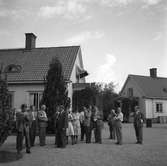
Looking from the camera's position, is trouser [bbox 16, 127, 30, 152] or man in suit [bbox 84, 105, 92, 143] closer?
trouser [bbox 16, 127, 30, 152]

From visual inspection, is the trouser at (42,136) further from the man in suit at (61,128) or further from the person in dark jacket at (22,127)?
the person in dark jacket at (22,127)

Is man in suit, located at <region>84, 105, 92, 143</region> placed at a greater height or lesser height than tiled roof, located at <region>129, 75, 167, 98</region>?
lesser

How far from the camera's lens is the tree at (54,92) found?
16.3 metres

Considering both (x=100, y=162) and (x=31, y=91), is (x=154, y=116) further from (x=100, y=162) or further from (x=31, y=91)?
(x=100, y=162)

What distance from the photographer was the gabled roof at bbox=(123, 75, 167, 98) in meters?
39.1

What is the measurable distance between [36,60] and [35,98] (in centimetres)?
457

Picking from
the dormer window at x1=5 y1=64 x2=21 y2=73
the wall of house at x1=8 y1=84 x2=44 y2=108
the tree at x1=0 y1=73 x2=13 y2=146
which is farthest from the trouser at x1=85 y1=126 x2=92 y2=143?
the dormer window at x1=5 y1=64 x2=21 y2=73

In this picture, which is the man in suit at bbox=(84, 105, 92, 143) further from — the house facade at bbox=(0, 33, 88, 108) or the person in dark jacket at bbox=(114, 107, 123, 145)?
the house facade at bbox=(0, 33, 88, 108)

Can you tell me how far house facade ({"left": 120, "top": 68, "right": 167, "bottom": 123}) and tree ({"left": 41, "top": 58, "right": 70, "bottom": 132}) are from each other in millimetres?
23663

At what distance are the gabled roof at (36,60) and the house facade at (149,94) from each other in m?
17.5

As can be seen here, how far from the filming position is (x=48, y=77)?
54.7ft

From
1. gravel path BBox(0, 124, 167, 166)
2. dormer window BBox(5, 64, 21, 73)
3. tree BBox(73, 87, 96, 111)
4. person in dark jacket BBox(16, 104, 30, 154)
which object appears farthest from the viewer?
tree BBox(73, 87, 96, 111)

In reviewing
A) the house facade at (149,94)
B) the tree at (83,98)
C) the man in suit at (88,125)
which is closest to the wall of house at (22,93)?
the tree at (83,98)

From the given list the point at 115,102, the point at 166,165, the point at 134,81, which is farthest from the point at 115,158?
the point at 134,81
